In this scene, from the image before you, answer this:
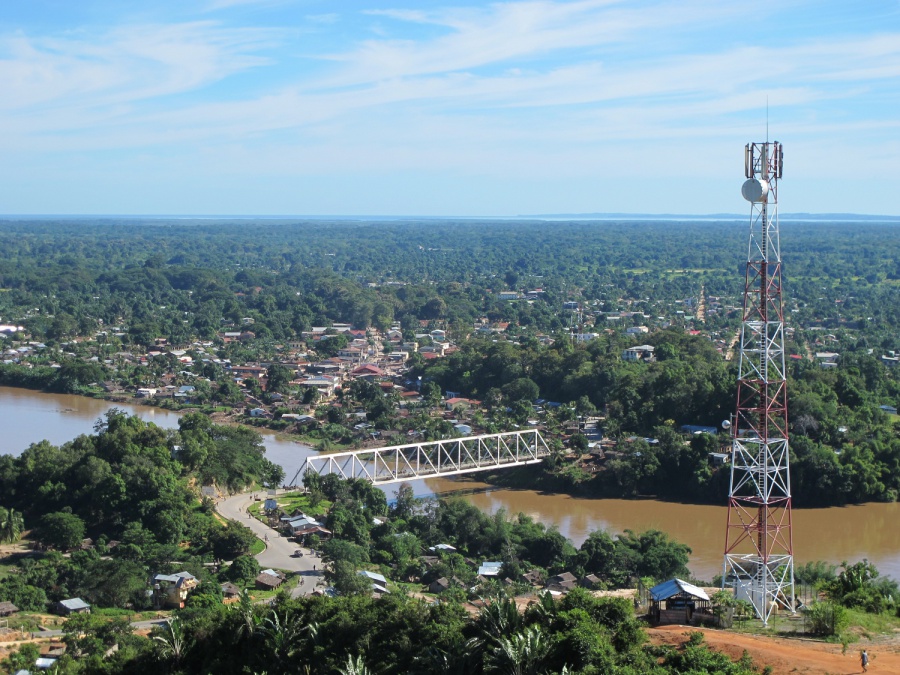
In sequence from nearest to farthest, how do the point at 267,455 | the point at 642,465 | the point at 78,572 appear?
the point at 78,572 < the point at 642,465 < the point at 267,455

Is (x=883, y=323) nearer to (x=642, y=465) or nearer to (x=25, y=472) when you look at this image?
(x=642, y=465)

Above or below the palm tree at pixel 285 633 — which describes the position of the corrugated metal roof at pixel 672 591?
above

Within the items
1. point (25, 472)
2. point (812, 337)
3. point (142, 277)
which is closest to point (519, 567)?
point (25, 472)

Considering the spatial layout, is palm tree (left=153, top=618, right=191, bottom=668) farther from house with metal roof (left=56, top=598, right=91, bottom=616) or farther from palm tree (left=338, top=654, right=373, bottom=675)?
house with metal roof (left=56, top=598, right=91, bottom=616)

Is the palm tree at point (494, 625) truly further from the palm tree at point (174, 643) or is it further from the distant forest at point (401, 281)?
the distant forest at point (401, 281)

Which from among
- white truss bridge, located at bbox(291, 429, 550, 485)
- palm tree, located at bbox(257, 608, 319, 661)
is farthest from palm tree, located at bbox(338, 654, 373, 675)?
white truss bridge, located at bbox(291, 429, 550, 485)

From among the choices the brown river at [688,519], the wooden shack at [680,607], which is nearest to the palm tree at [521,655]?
the wooden shack at [680,607]
